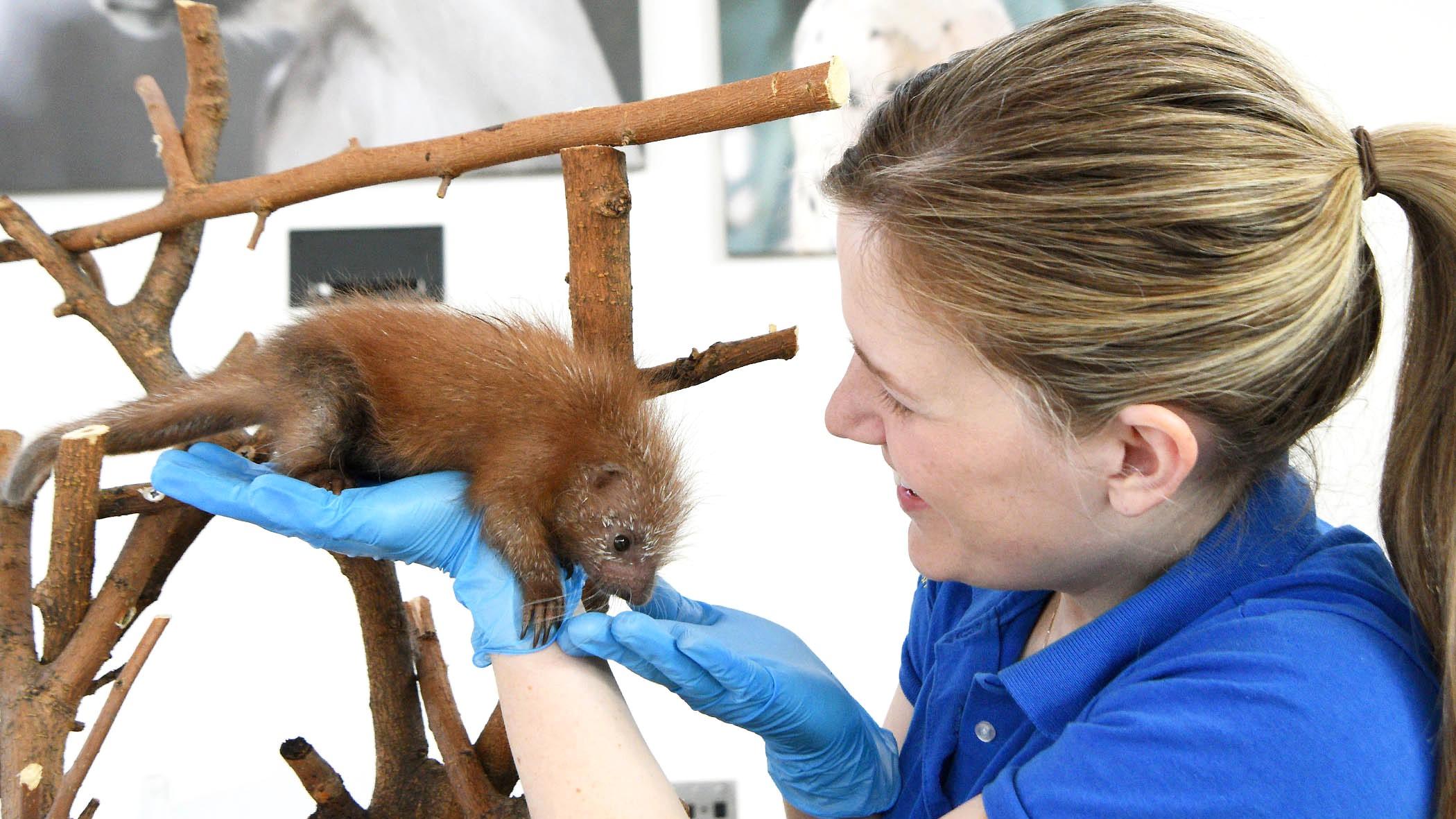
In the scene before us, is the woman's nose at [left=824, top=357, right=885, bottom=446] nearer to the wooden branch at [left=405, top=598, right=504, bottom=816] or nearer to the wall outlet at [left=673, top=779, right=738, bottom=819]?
the wooden branch at [left=405, top=598, right=504, bottom=816]

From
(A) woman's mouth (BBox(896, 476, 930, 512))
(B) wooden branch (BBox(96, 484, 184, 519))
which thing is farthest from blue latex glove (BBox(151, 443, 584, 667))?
(A) woman's mouth (BBox(896, 476, 930, 512))

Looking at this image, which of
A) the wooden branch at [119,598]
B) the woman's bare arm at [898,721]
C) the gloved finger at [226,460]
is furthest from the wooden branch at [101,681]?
the woman's bare arm at [898,721]

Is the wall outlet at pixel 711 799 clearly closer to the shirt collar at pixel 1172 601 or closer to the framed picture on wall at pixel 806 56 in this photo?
the framed picture on wall at pixel 806 56

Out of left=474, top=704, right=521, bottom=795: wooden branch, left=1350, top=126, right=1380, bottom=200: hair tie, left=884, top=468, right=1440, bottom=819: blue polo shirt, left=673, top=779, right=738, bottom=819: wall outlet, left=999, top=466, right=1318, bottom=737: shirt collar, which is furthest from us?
→ left=673, top=779, right=738, bottom=819: wall outlet

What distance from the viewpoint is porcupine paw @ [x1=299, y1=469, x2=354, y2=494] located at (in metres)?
1.19

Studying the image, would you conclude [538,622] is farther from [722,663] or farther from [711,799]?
[711,799]

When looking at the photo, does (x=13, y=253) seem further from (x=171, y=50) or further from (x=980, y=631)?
(x=980, y=631)

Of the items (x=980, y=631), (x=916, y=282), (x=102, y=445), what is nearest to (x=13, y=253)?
(x=102, y=445)

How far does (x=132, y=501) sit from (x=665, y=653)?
0.74m

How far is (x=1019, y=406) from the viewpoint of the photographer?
33.3 inches

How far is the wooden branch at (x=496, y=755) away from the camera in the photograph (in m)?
1.27

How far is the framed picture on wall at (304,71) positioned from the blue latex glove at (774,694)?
1.36 meters

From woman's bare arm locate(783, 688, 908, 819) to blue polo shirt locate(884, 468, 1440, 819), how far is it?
11.5 inches

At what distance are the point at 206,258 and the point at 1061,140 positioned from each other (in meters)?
2.14
